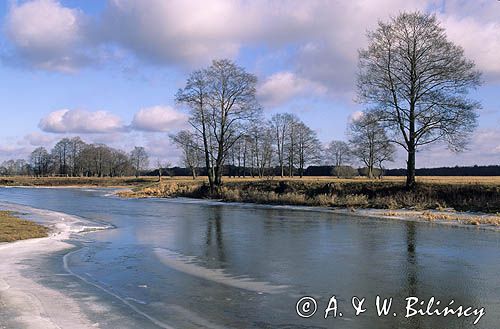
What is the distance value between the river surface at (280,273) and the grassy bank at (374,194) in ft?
35.1

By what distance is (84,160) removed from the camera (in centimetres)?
14150

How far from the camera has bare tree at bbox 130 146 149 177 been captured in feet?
497

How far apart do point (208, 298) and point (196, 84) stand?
4597cm

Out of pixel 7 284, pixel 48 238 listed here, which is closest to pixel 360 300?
pixel 7 284

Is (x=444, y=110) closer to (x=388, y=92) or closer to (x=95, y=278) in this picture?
(x=388, y=92)

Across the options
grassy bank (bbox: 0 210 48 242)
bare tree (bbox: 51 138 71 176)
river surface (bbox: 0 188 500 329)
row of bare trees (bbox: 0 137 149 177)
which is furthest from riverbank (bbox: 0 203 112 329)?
bare tree (bbox: 51 138 71 176)

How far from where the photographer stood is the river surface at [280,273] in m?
7.88

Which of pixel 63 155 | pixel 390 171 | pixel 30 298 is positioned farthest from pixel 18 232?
pixel 63 155

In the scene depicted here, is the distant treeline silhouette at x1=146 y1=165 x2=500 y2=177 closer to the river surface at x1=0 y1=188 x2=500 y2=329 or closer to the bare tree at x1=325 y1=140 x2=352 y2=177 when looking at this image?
the bare tree at x1=325 y1=140 x2=352 y2=177

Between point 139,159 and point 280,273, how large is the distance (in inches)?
5747

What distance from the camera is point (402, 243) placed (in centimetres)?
1667

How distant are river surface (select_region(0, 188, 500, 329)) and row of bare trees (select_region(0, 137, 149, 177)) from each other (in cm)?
12840

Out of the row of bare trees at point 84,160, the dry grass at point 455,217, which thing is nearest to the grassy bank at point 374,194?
the dry grass at point 455,217

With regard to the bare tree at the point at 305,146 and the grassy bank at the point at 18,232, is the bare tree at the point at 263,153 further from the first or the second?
the grassy bank at the point at 18,232
